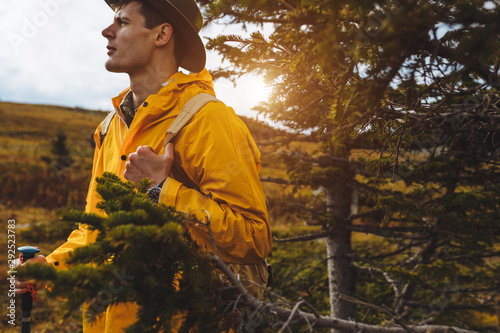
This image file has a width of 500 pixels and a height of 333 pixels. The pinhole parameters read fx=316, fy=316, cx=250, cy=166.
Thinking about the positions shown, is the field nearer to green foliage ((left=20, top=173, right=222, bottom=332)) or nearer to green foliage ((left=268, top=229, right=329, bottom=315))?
green foliage ((left=268, top=229, right=329, bottom=315))

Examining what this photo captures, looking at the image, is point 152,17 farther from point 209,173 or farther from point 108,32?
point 209,173

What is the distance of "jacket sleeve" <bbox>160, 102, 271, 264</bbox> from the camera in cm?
159

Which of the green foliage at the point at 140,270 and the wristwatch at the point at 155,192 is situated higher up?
the wristwatch at the point at 155,192

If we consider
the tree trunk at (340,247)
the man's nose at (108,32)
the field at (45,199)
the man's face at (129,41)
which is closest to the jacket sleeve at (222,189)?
the man's face at (129,41)

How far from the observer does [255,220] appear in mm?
1719

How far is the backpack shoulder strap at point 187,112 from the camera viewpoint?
1826 millimetres

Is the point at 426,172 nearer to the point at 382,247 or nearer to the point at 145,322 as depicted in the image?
the point at 145,322

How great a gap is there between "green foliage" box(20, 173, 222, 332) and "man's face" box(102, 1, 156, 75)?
3.96 feet

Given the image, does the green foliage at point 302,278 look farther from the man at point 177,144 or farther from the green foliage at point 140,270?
the green foliage at point 140,270

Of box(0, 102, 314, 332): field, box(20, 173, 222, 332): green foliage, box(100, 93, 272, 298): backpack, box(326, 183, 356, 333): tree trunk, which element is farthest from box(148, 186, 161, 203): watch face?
box(326, 183, 356, 333): tree trunk

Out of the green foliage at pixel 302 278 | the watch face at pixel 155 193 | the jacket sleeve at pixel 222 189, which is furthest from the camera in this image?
the green foliage at pixel 302 278

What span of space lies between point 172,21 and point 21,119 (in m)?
48.4

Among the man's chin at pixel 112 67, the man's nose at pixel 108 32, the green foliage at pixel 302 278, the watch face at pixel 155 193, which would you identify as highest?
the man's nose at pixel 108 32

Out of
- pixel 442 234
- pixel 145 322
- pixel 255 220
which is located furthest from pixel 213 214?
pixel 442 234
